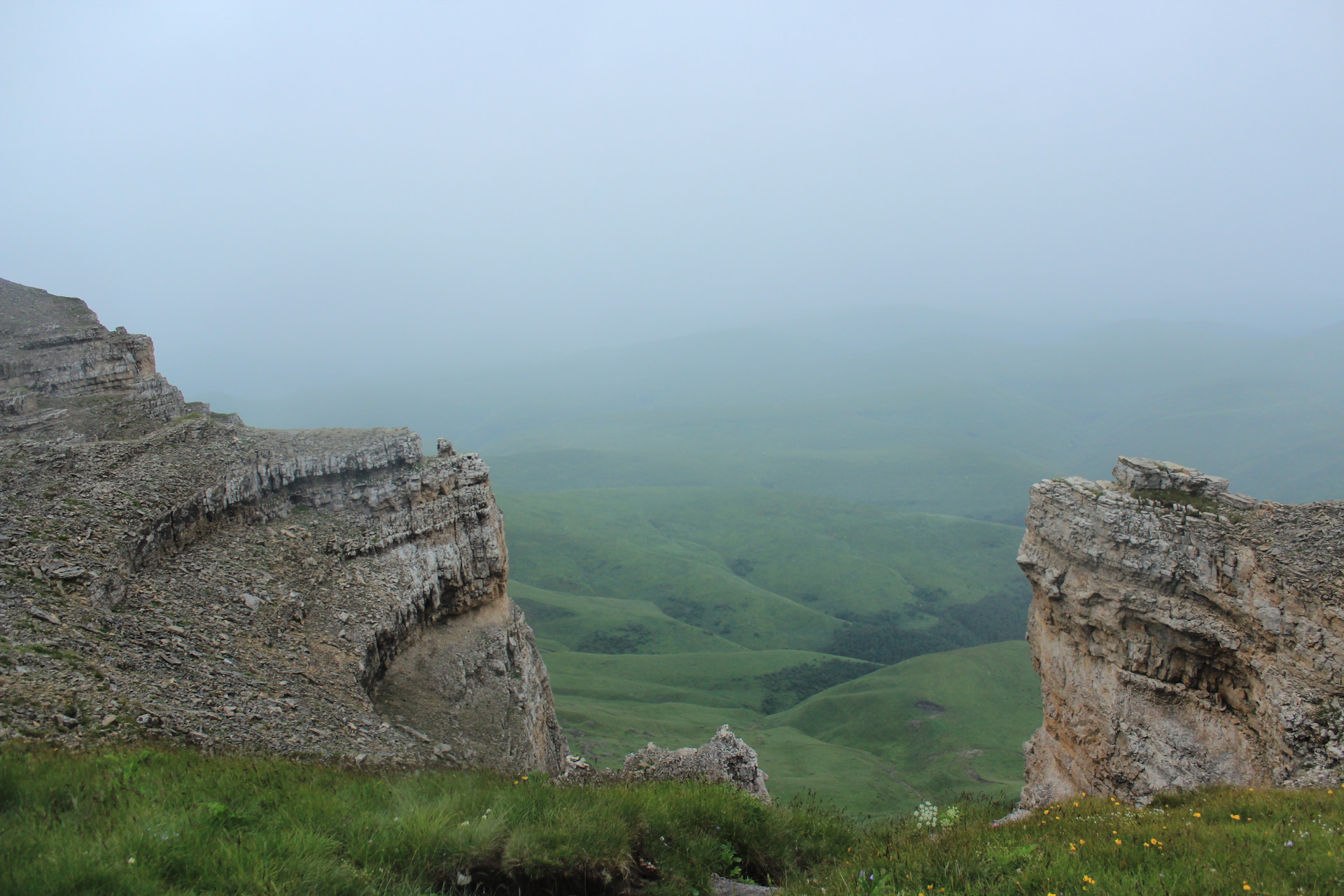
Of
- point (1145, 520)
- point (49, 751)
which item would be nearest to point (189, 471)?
point (49, 751)

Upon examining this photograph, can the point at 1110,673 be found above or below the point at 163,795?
below

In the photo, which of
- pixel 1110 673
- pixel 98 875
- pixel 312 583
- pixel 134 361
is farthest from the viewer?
pixel 134 361

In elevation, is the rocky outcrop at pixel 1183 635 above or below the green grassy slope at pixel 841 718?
above

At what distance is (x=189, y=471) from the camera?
2611cm

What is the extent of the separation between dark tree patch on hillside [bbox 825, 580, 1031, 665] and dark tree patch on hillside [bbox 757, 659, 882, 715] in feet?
62.5

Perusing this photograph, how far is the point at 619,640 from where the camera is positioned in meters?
129

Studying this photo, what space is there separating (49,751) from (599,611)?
13143 centimetres

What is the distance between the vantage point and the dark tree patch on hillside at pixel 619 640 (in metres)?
125

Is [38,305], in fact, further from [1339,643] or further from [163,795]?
[1339,643]

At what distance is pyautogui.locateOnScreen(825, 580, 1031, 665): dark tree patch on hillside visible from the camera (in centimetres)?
14750

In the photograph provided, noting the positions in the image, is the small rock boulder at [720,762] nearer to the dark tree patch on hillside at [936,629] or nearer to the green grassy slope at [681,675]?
the green grassy slope at [681,675]

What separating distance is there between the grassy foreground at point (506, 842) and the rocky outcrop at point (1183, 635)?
12756 mm

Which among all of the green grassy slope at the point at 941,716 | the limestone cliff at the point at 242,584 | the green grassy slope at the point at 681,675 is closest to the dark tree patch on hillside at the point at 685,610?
the green grassy slope at the point at 681,675

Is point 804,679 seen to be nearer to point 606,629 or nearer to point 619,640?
point 619,640
